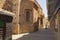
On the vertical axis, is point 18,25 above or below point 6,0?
below

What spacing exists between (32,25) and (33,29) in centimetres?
55

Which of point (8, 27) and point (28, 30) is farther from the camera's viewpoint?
point (28, 30)

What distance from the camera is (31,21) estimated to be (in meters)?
20.7

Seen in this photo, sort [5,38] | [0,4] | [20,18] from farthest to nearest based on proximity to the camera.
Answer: [20,18] < [0,4] < [5,38]

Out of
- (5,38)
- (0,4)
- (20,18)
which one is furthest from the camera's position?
(20,18)

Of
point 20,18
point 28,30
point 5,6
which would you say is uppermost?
point 5,6

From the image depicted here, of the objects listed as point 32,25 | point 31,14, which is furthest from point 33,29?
point 31,14

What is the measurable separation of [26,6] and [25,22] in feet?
6.28

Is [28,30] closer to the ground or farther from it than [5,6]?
closer to the ground

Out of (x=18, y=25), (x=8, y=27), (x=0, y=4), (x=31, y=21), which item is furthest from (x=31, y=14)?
(x=8, y=27)

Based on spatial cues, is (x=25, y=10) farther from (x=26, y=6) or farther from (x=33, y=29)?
(x=33, y=29)

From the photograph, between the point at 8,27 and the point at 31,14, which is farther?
the point at 31,14

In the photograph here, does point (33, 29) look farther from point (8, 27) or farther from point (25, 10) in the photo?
point (8, 27)

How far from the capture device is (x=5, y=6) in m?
19.0
